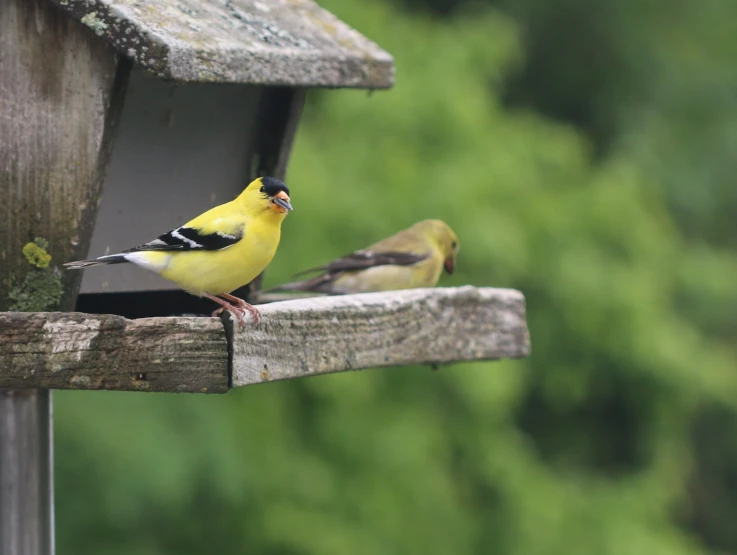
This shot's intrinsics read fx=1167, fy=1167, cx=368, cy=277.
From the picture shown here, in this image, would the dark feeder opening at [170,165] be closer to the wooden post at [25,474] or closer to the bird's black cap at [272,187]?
the bird's black cap at [272,187]

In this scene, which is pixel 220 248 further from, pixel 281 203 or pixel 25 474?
pixel 25 474

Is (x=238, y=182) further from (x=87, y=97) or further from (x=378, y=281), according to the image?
(x=378, y=281)

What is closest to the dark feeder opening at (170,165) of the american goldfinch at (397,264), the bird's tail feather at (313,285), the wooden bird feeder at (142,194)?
the wooden bird feeder at (142,194)

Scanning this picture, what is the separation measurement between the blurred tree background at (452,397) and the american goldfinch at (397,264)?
4.93ft

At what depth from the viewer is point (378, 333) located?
127 inches

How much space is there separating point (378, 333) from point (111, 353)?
0.98m

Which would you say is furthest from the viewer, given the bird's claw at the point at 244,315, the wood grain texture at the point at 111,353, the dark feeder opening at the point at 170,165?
the dark feeder opening at the point at 170,165

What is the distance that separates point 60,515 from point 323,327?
13.6 ft

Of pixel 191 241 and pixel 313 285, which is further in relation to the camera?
pixel 313 285

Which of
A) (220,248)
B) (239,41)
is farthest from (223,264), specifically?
(239,41)

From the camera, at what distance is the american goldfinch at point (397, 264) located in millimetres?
4936

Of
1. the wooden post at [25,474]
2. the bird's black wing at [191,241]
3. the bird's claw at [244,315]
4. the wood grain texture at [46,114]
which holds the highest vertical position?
the wood grain texture at [46,114]

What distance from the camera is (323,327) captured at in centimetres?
299

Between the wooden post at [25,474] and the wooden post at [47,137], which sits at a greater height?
the wooden post at [47,137]
